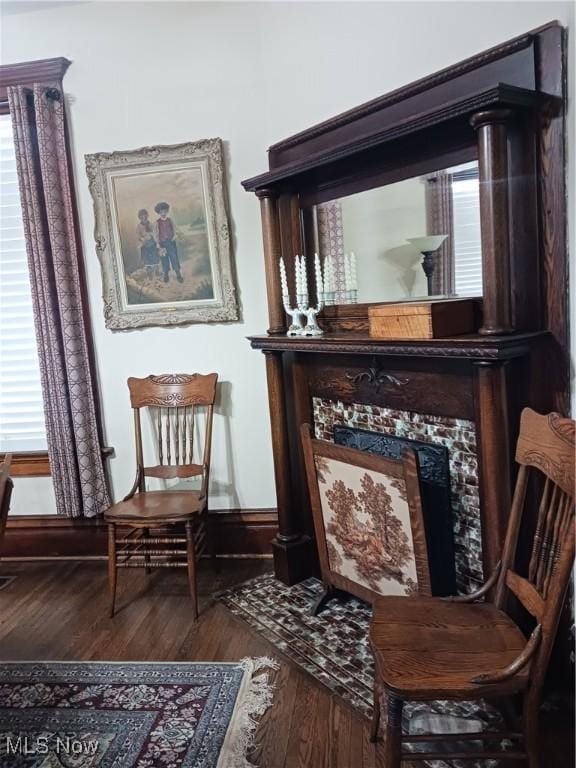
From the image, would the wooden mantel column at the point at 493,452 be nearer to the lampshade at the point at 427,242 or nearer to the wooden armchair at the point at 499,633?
the wooden armchair at the point at 499,633

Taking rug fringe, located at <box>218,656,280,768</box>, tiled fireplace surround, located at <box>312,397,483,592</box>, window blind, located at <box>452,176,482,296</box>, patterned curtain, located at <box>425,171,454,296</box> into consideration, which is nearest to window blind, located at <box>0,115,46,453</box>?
rug fringe, located at <box>218,656,280,768</box>

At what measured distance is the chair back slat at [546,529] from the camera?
1427mm

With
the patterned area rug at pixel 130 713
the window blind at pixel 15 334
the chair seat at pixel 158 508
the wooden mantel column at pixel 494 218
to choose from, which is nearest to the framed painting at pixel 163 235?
the window blind at pixel 15 334

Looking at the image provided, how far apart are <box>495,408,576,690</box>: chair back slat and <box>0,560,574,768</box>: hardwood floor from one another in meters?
0.55

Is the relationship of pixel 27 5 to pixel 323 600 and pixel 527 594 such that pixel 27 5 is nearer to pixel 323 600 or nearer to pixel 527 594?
pixel 323 600

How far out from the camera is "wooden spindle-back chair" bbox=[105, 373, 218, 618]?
2.75m

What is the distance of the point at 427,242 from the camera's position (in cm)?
224

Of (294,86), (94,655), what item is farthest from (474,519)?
(294,86)

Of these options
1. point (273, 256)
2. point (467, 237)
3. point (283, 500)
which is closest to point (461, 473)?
point (467, 237)

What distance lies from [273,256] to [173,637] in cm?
170

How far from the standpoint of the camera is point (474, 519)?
2.10 meters

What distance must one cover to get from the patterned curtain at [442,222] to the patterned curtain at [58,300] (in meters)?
1.90

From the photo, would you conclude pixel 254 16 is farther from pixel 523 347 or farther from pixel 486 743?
pixel 486 743

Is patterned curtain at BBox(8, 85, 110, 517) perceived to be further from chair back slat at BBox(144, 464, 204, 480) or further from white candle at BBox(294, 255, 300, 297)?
white candle at BBox(294, 255, 300, 297)
